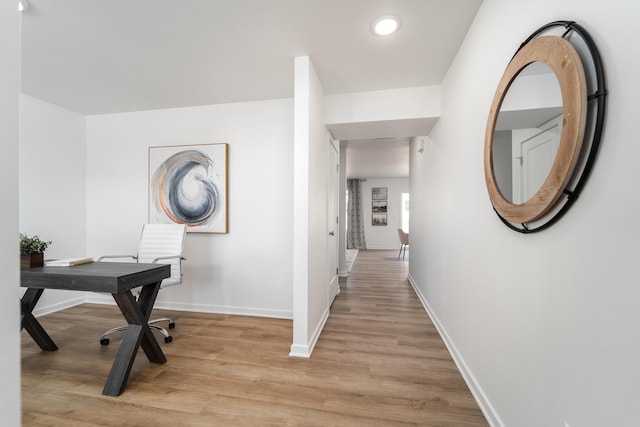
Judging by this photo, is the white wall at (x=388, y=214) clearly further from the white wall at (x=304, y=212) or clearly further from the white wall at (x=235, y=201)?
the white wall at (x=304, y=212)

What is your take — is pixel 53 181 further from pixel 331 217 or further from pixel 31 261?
pixel 331 217

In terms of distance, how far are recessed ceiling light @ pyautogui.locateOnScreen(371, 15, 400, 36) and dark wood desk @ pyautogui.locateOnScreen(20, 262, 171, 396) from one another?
2338mm

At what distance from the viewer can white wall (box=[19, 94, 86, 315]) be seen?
2.86m

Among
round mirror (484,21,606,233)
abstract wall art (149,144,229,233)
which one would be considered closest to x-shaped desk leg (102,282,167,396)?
abstract wall art (149,144,229,233)

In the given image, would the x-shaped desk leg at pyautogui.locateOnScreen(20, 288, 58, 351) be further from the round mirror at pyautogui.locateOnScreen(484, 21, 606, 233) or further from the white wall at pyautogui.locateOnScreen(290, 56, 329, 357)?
the round mirror at pyautogui.locateOnScreen(484, 21, 606, 233)

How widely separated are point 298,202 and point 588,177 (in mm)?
1642

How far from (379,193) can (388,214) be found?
0.77 meters

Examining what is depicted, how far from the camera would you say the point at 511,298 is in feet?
4.08

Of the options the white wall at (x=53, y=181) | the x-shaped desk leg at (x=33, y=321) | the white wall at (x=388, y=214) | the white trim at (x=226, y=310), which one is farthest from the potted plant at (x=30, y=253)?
the white wall at (x=388, y=214)

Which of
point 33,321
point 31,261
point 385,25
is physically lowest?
point 33,321

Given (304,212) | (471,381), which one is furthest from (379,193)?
(471,381)

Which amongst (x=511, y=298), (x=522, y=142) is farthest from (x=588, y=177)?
(x=511, y=298)

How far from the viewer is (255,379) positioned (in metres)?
→ 1.82

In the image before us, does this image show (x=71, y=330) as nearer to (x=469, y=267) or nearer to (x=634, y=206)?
(x=469, y=267)
